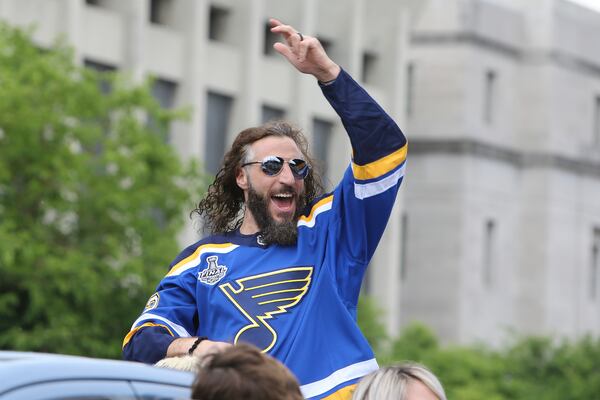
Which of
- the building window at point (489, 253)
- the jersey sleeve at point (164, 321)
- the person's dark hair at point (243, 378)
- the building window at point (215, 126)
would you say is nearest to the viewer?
the person's dark hair at point (243, 378)

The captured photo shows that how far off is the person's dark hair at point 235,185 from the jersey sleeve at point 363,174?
0.33 meters

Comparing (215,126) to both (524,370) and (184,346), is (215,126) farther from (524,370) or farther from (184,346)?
(184,346)

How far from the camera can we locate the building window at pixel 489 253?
194 feet

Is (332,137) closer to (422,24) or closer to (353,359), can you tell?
(422,24)

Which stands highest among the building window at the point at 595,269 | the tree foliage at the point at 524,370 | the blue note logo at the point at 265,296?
the blue note logo at the point at 265,296

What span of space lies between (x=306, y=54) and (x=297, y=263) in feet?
2.47

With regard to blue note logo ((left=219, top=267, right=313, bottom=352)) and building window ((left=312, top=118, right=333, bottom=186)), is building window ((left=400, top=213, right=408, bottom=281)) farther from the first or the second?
blue note logo ((left=219, top=267, right=313, bottom=352))

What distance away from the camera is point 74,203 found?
26.5m

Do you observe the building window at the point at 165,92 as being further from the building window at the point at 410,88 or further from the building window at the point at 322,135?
the building window at the point at 410,88

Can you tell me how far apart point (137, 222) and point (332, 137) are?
1944 centimetres

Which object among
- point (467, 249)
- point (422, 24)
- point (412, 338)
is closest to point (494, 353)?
point (412, 338)

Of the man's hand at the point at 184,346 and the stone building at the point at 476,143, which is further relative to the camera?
the stone building at the point at 476,143

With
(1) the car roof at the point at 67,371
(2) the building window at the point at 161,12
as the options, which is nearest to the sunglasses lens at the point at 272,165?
(1) the car roof at the point at 67,371

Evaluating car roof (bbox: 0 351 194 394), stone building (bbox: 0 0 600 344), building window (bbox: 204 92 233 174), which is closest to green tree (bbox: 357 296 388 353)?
stone building (bbox: 0 0 600 344)
